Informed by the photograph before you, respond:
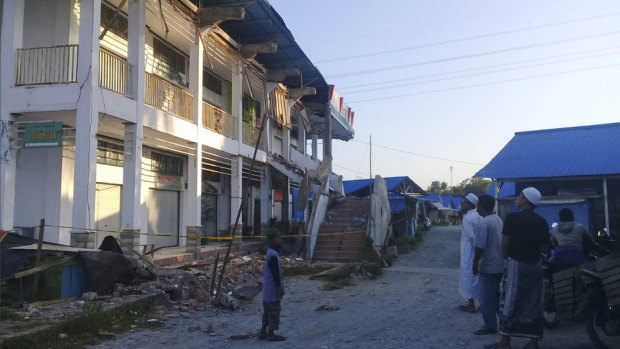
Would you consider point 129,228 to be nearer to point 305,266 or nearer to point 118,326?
point 118,326

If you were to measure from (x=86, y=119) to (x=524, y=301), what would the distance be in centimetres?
924

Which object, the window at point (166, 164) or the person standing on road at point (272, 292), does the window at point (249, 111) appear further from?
A: the person standing on road at point (272, 292)

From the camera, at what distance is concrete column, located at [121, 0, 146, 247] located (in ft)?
39.3

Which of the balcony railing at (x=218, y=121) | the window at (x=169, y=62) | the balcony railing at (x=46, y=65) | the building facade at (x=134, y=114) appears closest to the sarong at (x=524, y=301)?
the building facade at (x=134, y=114)

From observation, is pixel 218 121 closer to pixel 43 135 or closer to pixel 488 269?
pixel 43 135


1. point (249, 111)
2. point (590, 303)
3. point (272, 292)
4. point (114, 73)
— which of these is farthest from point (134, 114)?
point (590, 303)

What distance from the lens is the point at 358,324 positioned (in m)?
7.77

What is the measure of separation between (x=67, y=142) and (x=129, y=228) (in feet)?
9.65

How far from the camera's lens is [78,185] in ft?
34.6

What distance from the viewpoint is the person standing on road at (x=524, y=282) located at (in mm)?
5230

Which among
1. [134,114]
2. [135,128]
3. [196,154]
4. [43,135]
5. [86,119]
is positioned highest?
[134,114]

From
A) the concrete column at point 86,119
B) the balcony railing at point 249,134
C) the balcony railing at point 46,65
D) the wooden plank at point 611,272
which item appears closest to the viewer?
the wooden plank at point 611,272

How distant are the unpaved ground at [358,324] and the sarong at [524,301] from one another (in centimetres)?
76

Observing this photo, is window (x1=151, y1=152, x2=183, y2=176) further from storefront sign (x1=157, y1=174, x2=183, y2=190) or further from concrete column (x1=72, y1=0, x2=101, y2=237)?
concrete column (x1=72, y1=0, x2=101, y2=237)
